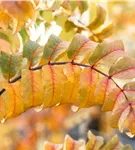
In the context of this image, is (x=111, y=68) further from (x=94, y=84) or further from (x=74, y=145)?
(x=74, y=145)

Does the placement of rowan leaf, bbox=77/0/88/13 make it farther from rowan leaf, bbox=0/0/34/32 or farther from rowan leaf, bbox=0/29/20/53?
rowan leaf, bbox=0/0/34/32

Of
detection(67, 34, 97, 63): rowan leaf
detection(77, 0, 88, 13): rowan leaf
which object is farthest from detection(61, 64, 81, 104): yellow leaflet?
detection(77, 0, 88, 13): rowan leaf

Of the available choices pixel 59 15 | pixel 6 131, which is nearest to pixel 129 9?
pixel 6 131

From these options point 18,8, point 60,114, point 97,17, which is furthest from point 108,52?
point 60,114

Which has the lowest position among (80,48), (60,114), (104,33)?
(60,114)

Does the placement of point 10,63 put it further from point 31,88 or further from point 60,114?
point 60,114
